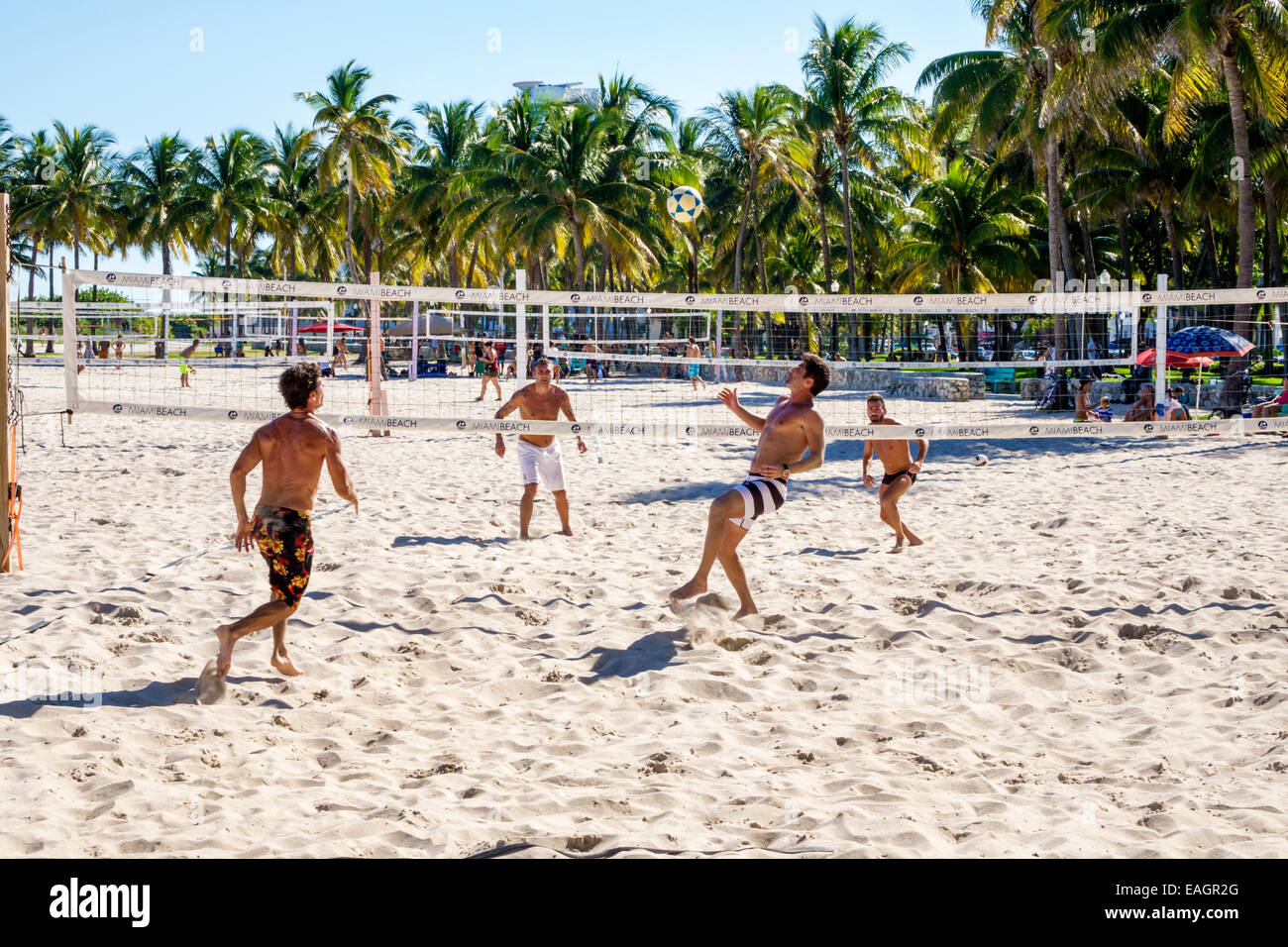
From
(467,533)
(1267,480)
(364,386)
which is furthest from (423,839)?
(364,386)

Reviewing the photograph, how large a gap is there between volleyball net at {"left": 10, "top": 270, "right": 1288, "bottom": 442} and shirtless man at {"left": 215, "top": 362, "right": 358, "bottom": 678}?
1.58 metres

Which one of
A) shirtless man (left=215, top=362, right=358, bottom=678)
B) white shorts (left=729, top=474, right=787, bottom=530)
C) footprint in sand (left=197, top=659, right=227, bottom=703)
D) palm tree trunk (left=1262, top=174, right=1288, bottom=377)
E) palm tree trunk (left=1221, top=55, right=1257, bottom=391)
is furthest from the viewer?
palm tree trunk (left=1262, top=174, right=1288, bottom=377)

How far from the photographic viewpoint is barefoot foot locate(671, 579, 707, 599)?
229 inches

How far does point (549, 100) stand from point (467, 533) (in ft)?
101

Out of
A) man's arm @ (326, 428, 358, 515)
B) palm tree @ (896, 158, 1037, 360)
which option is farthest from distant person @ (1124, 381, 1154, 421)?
palm tree @ (896, 158, 1037, 360)

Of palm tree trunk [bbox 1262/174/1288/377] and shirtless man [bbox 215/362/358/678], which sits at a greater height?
palm tree trunk [bbox 1262/174/1288/377]

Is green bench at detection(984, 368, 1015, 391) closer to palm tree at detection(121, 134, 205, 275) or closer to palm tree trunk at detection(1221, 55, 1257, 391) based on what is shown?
palm tree trunk at detection(1221, 55, 1257, 391)

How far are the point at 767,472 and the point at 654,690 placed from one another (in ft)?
4.94

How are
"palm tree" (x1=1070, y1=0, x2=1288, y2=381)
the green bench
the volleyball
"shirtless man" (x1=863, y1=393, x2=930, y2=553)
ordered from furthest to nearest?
the green bench, the volleyball, "palm tree" (x1=1070, y1=0, x2=1288, y2=381), "shirtless man" (x1=863, y1=393, x2=930, y2=553)

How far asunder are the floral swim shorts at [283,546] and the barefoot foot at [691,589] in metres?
1.92

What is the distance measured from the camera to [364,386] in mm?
24016

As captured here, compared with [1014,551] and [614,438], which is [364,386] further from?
[1014,551]
